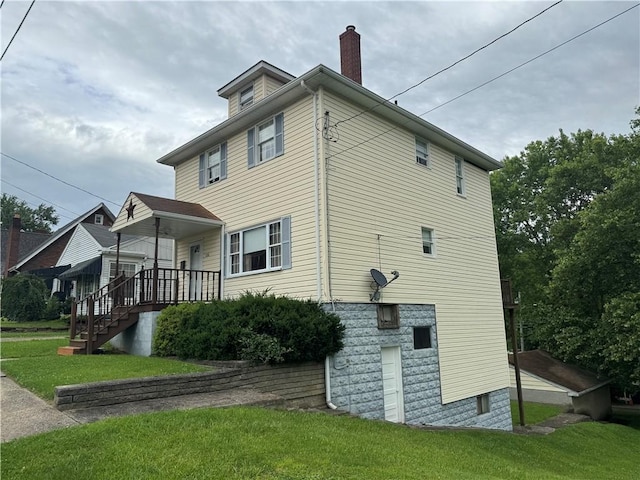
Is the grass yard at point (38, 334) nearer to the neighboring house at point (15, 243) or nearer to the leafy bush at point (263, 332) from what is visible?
the leafy bush at point (263, 332)

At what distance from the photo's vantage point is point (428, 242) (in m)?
13.6

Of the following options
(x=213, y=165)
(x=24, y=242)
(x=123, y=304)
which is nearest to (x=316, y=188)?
(x=213, y=165)

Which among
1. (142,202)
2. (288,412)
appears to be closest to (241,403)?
(288,412)

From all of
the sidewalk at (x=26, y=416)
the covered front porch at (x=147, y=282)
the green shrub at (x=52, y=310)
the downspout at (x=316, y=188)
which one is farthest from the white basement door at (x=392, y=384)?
the green shrub at (x=52, y=310)

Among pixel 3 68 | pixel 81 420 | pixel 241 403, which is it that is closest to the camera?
pixel 81 420

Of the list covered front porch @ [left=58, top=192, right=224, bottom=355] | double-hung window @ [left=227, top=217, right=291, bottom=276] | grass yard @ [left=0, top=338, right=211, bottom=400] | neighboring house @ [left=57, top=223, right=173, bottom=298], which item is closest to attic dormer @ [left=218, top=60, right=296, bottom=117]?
covered front porch @ [left=58, top=192, right=224, bottom=355]

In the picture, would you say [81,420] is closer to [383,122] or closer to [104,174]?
[383,122]

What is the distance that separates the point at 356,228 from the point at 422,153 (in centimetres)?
441

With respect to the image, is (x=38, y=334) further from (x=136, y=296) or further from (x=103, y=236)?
(x=136, y=296)

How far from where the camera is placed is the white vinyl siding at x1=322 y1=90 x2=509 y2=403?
36.2ft

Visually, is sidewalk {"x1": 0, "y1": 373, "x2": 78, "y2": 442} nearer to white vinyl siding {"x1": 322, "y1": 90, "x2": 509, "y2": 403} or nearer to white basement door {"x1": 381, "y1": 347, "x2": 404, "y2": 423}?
white vinyl siding {"x1": 322, "y1": 90, "x2": 509, "y2": 403}

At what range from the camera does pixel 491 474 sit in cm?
650

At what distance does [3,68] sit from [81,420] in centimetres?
639

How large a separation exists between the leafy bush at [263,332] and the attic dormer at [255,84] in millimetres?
6858
